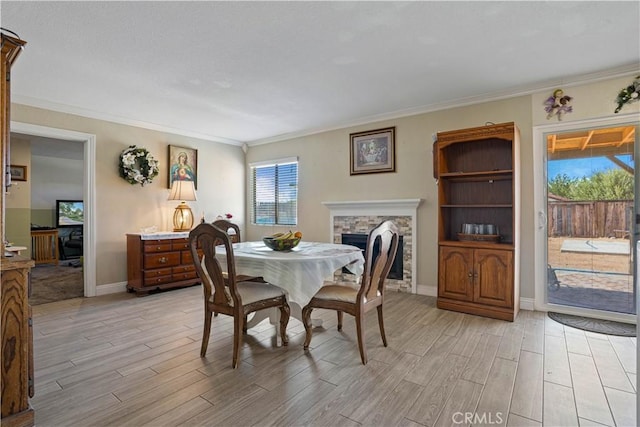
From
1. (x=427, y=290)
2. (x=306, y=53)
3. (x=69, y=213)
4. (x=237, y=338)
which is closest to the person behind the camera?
(x=237, y=338)

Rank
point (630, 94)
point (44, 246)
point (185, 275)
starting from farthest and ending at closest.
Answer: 1. point (44, 246)
2. point (185, 275)
3. point (630, 94)

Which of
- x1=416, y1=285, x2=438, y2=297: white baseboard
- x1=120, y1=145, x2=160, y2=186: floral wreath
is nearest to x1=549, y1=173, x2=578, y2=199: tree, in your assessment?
x1=416, y1=285, x2=438, y2=297: white baseboard

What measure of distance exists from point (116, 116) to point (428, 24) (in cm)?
416

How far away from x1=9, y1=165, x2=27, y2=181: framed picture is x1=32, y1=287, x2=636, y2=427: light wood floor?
418 centimetres

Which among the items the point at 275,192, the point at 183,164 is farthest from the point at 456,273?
the point at 183,164

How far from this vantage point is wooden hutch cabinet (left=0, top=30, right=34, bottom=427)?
1590 millimetres

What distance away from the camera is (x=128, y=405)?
186cm

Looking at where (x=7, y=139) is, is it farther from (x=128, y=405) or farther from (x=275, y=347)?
(x=275, y=347)

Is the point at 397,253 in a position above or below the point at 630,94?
below

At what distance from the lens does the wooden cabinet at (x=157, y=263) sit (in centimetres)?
434

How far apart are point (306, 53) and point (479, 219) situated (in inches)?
105

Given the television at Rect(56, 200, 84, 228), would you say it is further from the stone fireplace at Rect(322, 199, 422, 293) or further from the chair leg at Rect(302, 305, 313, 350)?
the chair leg at Rect(302, 305, 313, 350)

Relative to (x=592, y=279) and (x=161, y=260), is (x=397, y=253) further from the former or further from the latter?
(x=161, y=260)

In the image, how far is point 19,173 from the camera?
6031 mm
